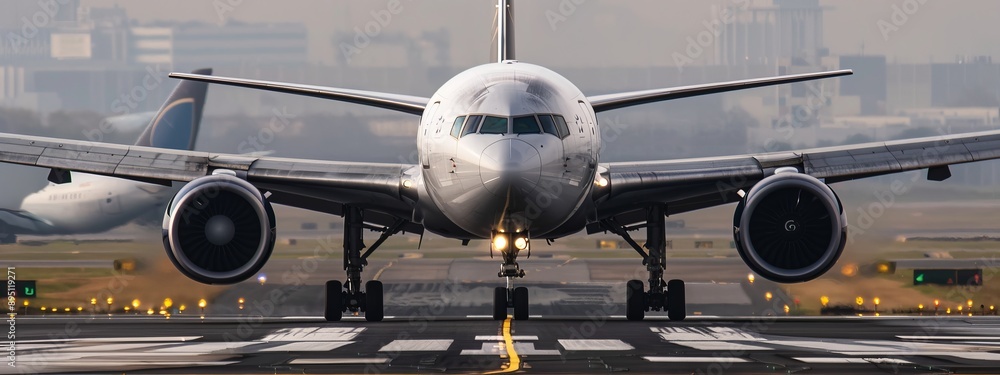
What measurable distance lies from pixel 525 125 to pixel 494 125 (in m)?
0.50

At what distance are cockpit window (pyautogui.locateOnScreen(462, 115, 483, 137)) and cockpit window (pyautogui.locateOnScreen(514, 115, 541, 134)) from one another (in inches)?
26.0

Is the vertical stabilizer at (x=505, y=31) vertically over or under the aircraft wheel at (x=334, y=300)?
over

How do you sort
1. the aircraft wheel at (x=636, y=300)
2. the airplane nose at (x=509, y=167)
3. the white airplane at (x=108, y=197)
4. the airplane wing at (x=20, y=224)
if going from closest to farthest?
the airplane nose at (x=509, y=167) → the aircraft wheel at (x=636, y=300) → the airplane wing at (x=20, y=224) → the white airplane at (x=108, y=197)

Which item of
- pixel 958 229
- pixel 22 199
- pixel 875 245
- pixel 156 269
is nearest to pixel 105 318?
pixel 156 269

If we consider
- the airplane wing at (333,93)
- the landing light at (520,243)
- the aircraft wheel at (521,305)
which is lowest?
the aircraft wheel at (521,305)

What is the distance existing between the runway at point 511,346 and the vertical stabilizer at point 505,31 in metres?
6.02

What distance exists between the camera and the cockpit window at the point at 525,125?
22031mm

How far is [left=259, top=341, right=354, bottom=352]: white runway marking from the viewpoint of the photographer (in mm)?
22531

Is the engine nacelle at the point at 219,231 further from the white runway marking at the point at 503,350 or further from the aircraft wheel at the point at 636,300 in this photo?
the aircraft wheel at the point at 636,300

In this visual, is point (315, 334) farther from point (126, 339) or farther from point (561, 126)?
point (561, 126)

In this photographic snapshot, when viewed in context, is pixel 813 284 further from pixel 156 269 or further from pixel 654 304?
pixel 156 269

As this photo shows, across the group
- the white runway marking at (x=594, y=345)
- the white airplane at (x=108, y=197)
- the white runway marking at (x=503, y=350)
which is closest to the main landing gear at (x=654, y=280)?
the white runway marking at (x=594, y=345)

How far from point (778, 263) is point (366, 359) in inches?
370

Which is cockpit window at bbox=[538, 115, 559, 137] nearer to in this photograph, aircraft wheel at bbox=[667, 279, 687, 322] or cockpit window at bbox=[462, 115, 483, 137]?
cockpit window at bbox=[462, 115, 483, 137]
